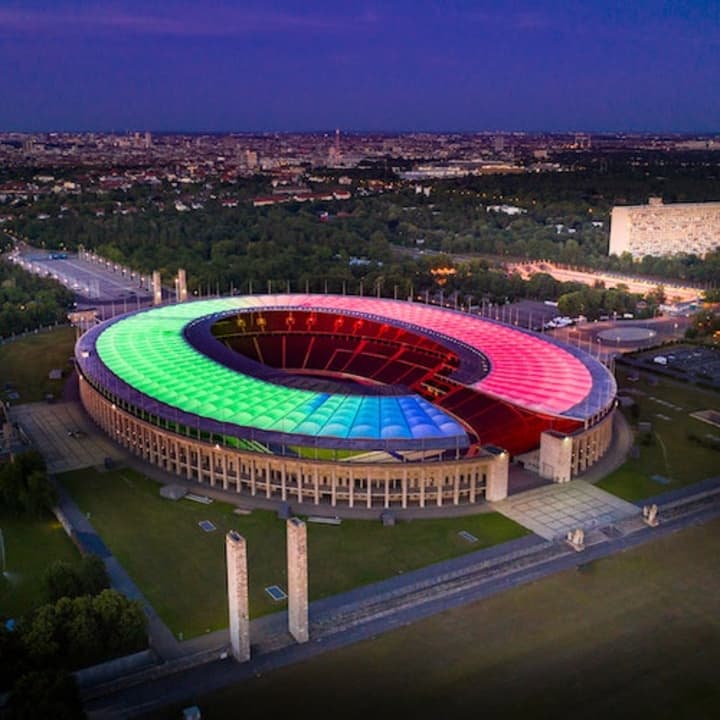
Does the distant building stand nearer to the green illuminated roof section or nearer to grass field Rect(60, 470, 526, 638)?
the green illuminated roof section

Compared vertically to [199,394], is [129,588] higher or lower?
lower

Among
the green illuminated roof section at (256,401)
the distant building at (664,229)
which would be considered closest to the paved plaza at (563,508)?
the green illuminated roof section at (256,401)

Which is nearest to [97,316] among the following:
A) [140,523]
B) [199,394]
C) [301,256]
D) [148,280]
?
[148,280]

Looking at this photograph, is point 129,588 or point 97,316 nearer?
point 129,588

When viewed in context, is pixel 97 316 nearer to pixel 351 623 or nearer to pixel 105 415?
pixel 105 415

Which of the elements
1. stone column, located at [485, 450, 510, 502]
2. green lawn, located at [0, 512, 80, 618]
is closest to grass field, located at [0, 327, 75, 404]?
green lawn, located at [0, 512, 80, 618]

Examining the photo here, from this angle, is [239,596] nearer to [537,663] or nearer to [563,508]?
[537,663]
